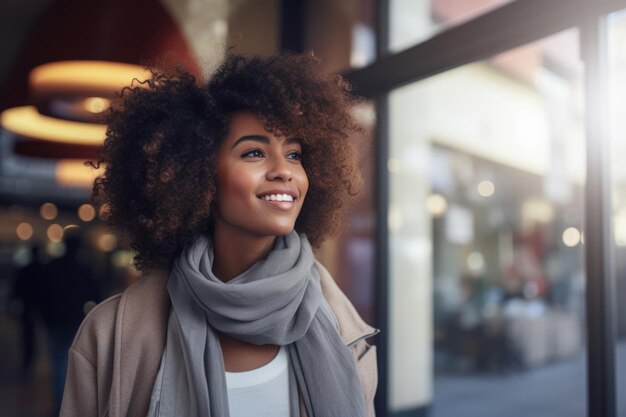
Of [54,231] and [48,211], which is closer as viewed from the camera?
[48,211]

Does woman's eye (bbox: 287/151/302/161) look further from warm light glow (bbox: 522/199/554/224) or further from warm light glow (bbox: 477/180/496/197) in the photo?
warm light glow (bbox: 522/199/554/224)

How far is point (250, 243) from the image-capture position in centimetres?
142

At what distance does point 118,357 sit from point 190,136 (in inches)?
21.4

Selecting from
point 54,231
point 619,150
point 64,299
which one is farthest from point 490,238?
point 54,231

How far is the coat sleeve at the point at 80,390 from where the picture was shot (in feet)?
4.33

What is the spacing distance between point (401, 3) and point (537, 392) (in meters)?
3.41

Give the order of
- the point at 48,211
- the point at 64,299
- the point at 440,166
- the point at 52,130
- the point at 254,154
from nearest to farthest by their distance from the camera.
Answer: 1. the point at 254,154
2. the point at 52,130
3. the point at 64,299
4. the point at 440,166
5. the point at 48,211

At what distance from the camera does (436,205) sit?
5.32m

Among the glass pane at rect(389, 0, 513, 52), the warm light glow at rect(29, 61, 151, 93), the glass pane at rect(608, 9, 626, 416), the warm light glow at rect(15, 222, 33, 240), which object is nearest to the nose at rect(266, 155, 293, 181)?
the glass pane at rect(608, 9, 626, 416)

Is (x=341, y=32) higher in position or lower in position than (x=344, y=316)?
higher

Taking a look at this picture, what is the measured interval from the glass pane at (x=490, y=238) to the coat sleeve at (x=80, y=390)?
2.46 meters

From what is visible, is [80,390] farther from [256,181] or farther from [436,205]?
[436,205]

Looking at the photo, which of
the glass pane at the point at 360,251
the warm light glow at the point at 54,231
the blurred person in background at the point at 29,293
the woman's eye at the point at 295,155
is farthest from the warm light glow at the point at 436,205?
the warm light glow at the point at 54,231

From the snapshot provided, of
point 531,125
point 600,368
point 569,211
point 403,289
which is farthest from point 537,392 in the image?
point 600,368
